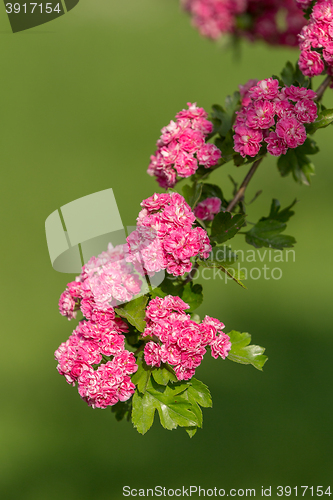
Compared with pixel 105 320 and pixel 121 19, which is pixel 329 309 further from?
pixel 121 19

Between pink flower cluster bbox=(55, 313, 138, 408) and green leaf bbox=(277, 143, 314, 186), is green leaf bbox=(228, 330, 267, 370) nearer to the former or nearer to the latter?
pink flower cluster bbox=(55, 313, 138, 408)

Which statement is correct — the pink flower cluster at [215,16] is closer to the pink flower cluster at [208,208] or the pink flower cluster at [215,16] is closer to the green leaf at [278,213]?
the green leaf at [278,213]

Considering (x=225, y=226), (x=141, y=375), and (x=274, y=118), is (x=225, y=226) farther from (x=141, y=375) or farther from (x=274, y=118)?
(x=141, y=375)

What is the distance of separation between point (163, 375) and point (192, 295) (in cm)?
32

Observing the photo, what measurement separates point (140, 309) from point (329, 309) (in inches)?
148

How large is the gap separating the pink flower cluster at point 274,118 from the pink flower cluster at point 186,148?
16 centimetres

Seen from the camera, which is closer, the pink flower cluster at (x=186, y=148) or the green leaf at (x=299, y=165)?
the pink flower cluster at (x=186, y=148)

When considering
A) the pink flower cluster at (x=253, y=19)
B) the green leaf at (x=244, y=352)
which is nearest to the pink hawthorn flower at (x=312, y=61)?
the green leaf at (x=244, y=352)

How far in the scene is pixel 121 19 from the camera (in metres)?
11.7

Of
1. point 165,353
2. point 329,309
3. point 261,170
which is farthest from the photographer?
point 261,170

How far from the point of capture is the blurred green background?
371 cm

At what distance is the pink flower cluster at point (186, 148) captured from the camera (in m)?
1.94

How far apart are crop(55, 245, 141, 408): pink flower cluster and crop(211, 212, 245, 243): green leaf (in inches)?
13.7

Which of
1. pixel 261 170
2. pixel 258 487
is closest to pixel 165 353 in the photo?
pixel 258 487
